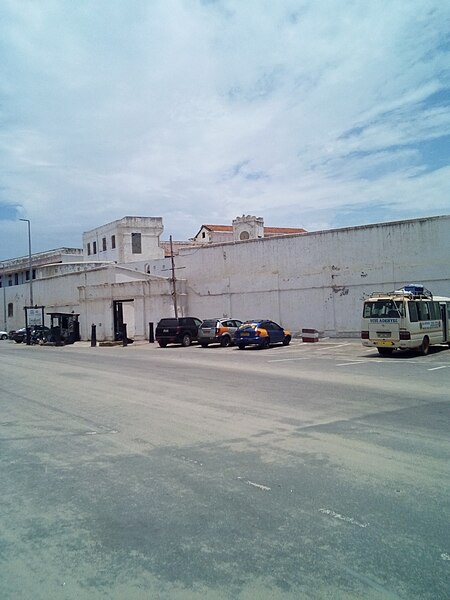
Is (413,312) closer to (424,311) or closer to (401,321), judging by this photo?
(401,321)

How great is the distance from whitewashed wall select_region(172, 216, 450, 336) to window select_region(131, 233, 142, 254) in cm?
2331

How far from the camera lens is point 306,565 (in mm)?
4004

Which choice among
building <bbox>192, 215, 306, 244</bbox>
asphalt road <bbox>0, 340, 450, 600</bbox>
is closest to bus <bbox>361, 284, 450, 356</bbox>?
asphalt road <bbox>0, 340, 450, 600</bbox>

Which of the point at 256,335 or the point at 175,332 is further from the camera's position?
the point at 175,332

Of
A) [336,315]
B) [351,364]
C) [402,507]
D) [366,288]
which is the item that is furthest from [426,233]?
[402,507]

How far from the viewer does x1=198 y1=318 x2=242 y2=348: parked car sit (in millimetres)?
30656

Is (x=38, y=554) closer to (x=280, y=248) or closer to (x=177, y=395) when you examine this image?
(x=177, y=395)

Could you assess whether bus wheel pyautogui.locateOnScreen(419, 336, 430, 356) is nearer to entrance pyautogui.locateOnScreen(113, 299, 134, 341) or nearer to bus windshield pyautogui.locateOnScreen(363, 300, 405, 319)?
bus windshield pyautogui.locateOnScreen(363, 300, 405, 319)

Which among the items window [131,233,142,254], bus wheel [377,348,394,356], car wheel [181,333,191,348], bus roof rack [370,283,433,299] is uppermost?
window [131,233,142,254]

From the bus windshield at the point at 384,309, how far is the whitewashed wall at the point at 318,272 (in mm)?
9870

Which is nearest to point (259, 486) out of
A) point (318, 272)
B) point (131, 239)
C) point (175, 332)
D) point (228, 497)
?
point (228, 497)

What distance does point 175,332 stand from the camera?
32.6 m

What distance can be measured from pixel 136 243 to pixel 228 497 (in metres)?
59.7

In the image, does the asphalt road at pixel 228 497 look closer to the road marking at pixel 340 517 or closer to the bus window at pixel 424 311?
the road marking at pixel 340 517
